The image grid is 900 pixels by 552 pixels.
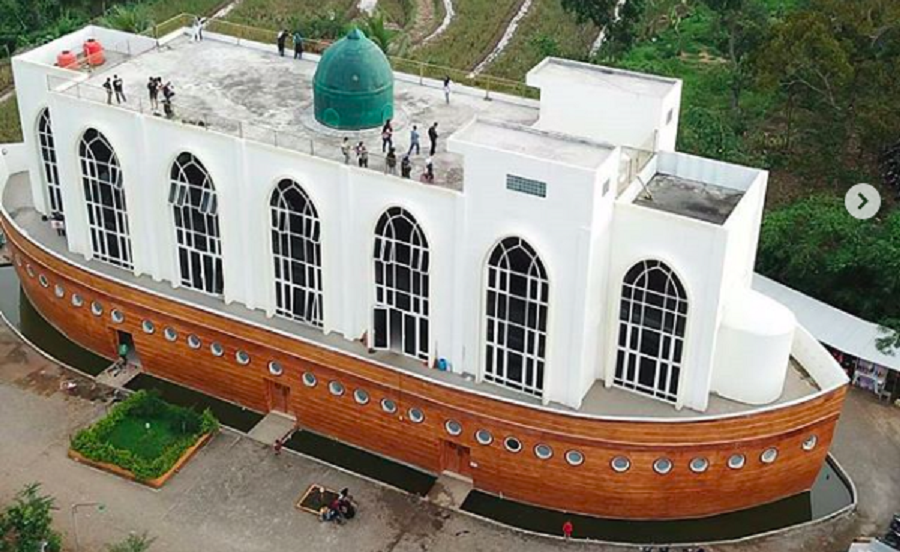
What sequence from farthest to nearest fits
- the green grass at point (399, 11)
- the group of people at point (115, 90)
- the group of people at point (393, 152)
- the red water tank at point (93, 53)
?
the green grass at point (399, 11)
the red water tank at point (93, 53)
the group of people at point (115, 90)
the group of people at point (393, 152)

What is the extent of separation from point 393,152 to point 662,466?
12.2 metres

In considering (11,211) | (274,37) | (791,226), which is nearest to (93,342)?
(11,211)

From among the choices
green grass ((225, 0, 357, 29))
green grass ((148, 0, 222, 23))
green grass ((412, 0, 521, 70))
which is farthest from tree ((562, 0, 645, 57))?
green grass ((148, 0, 222, 23))

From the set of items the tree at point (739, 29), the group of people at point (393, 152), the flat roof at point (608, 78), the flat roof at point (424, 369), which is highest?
the flat roof at point (608, 78)

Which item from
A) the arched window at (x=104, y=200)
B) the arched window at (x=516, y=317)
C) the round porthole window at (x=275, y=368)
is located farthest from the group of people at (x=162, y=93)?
the arched window at (x=516, y=317)

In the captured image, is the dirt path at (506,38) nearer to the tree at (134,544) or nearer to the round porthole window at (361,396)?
the round porthole window at (361,396)

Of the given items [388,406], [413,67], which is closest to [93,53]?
[413,67]

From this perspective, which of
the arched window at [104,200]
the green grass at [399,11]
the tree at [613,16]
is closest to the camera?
the arched window at [104,200]

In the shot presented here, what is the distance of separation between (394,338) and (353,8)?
44.7m

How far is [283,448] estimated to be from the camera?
3712 cm

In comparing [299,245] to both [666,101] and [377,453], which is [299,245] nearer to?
[377,453]

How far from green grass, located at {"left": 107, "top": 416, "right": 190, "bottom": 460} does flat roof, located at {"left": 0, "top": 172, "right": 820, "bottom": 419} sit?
403 cm

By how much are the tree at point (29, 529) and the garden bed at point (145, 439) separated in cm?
325

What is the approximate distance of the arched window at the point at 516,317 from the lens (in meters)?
32.7
